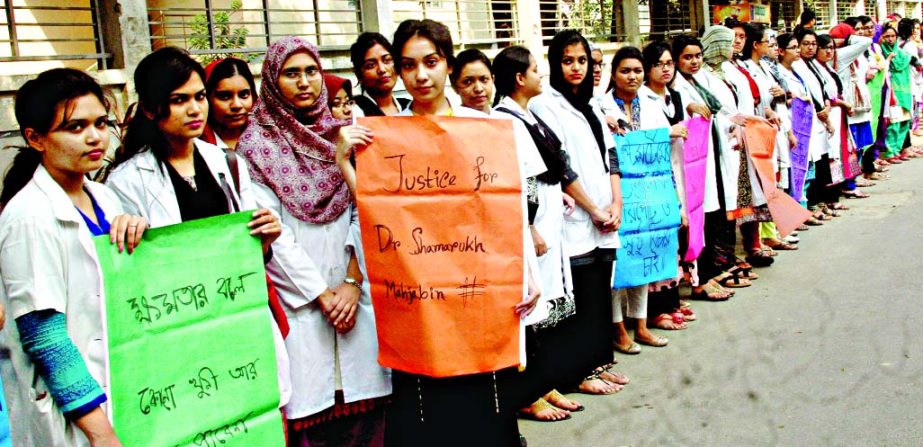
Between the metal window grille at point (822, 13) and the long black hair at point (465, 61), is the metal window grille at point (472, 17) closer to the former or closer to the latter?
the long black hair at point (465, 61)

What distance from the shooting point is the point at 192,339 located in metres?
2.45

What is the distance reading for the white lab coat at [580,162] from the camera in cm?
421

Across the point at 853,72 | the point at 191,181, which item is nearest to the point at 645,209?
the point at 191,181

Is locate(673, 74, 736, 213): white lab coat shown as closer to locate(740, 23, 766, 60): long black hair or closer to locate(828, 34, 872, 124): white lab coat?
locate(740, 23, 766, 60): long black hair

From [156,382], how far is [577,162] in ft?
8.24

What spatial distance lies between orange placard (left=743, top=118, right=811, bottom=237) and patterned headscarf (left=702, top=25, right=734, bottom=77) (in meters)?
0.61

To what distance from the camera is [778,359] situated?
4.53 metres

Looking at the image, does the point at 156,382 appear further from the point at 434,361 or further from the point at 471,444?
the point at 471,444

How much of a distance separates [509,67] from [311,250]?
56.6 inches

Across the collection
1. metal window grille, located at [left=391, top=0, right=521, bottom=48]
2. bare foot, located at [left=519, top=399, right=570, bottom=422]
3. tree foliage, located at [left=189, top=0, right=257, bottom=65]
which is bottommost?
bare foot, located at [left=519, top=399, right=570, bottom=422]

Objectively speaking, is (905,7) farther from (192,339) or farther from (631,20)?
(192,339)

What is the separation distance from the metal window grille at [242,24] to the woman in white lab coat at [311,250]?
410 cm

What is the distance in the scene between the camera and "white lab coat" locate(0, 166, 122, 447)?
2127 millimetres

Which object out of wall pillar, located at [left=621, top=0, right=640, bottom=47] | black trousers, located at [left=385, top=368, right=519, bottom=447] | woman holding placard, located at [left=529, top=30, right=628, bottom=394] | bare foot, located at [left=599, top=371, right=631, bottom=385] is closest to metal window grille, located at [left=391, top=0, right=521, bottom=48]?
wall pillar, located at [left=621, top=0, right=640, bottom=47]
